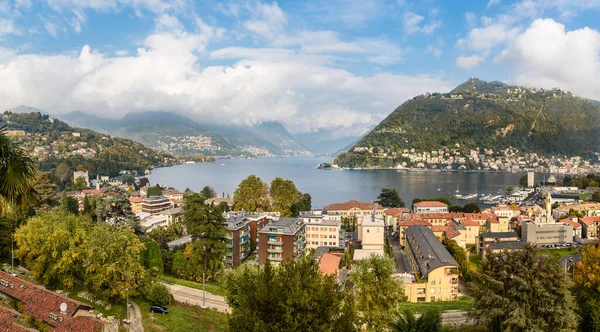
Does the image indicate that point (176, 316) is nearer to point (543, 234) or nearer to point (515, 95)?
point (543, 234)

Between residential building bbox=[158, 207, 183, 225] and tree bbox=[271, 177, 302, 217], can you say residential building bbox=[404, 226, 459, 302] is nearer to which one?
tree bbox=[271, 177, 302, 217]

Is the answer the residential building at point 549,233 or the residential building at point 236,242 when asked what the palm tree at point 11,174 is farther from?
the residential building at point 549,233

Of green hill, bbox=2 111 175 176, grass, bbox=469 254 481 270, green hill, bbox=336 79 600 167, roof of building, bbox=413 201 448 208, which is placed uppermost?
green hill, bbox=336 79 600 167

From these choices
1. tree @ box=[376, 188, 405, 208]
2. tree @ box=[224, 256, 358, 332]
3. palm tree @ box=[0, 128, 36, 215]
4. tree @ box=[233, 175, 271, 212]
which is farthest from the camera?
tree @ box=[376, 188, 405, 208]

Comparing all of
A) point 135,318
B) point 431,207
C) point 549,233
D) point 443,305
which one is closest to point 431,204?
point 431,207

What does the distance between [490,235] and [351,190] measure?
42300 mm

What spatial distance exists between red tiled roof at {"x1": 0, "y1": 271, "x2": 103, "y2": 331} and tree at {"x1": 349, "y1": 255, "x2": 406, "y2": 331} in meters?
6.86

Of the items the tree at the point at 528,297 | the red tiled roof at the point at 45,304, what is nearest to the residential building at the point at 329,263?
the tree at the point at 528,297

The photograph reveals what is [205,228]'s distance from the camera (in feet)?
61.4

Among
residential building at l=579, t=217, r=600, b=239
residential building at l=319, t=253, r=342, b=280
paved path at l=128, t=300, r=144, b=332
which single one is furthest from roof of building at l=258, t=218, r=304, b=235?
residential building at l=579, t=217, r=600, b=239

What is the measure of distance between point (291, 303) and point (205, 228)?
43.9ft

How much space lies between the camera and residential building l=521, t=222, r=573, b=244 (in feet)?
101

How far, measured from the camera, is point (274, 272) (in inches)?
281

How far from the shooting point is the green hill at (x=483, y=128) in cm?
13575
